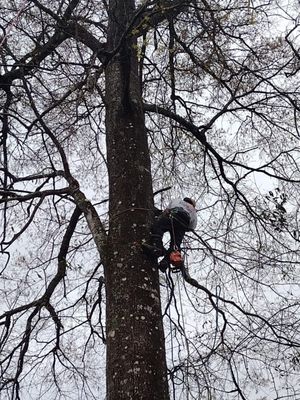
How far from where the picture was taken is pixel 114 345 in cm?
270

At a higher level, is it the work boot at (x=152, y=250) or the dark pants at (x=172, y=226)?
the dark pants at (x=172, y=226)

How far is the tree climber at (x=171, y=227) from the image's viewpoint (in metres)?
Answer: 3.12

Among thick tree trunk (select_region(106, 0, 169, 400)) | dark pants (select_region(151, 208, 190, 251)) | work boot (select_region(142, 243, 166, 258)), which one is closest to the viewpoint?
thick tree trunk (select_region(106, 0, 169, 400))

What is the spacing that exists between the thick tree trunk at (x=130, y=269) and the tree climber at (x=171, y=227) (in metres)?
0.06

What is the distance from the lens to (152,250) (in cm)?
308

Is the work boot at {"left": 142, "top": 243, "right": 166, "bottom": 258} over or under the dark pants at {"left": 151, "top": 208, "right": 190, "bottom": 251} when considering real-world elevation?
under

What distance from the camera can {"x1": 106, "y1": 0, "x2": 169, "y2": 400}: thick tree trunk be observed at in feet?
8.39

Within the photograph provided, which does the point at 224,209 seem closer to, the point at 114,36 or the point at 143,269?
the point at 114,36

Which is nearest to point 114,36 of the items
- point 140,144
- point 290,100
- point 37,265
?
point 140,144

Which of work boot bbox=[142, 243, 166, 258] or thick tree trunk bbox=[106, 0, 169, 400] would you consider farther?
work boot bbox=[142, 243, 166, 258]

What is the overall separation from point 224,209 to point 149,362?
3.14 meters

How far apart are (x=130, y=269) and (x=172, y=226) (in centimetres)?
50

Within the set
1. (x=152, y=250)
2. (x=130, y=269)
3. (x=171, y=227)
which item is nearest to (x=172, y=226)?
(x=171, y=227)

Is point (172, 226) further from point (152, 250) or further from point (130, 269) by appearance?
point (130, 269)
